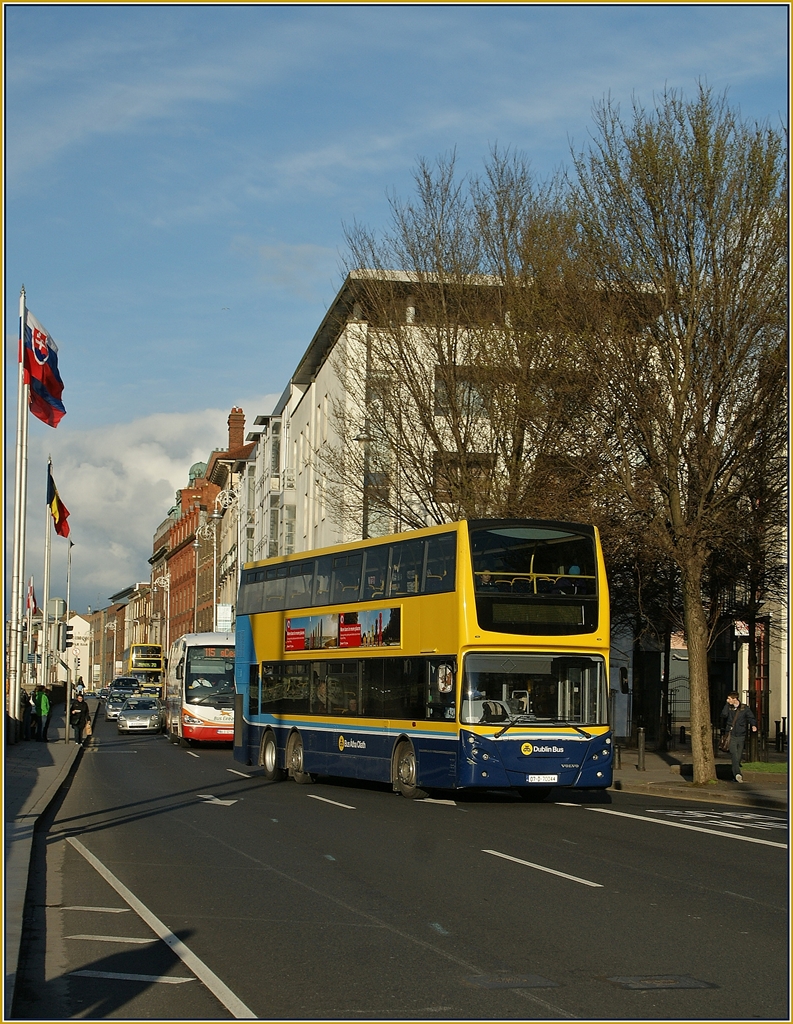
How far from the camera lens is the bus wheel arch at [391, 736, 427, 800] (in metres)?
21.8

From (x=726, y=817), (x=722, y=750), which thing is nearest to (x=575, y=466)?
(x=726, y=817)

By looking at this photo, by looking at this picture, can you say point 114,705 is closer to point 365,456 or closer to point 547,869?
point 365,456

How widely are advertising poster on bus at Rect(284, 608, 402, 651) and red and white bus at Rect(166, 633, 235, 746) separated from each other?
16.0 meters

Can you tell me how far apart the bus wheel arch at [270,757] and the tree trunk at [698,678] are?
8483 millimetres

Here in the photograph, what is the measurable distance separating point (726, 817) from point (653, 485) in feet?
25.9

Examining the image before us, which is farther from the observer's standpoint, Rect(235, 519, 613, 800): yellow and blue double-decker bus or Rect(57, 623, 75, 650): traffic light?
Rect(57, 623, 75, 650): traffic light

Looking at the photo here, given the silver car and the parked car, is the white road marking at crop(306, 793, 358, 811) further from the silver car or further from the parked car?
the parked car

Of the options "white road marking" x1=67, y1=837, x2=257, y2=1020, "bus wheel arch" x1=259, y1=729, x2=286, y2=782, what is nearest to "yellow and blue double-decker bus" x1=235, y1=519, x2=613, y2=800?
"bus wheel arch" x1=259, y1=729, x2=286, y2=782

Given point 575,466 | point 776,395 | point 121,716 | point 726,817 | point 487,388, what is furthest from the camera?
point 121,716

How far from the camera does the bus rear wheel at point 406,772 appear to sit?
2180cm

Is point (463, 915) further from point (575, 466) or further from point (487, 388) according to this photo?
point (487, 388)

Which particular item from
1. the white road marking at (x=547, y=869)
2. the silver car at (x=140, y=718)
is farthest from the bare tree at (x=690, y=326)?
the silver car at (x=140, y=718)

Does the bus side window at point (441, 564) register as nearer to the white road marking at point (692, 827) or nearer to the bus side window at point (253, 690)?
the white road marking at point (692, 827)

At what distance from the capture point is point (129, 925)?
10.1 m
